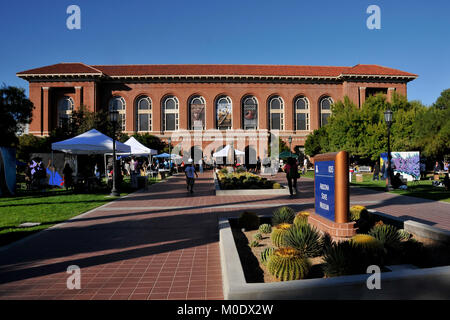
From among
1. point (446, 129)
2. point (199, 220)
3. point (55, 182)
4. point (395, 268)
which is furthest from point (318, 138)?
point (395, 268)

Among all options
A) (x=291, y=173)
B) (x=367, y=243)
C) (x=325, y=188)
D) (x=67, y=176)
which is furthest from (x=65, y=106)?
(x=367, y=243)

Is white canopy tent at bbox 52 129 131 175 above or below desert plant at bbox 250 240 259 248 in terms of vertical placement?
above

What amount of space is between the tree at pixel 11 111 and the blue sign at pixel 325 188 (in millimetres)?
34463

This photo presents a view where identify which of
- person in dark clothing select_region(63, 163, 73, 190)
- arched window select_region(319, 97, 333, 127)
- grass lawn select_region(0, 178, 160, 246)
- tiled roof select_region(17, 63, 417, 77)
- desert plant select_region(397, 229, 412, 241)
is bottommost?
grass lawn select_region(0, 178, 160, 246)

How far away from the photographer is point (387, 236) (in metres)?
4.72

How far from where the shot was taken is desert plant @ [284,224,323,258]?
15.1 feet

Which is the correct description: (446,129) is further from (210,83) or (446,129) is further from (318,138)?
(210,83)

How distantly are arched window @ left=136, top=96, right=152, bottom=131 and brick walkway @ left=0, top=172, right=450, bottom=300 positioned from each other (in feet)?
135

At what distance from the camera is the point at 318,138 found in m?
44.3

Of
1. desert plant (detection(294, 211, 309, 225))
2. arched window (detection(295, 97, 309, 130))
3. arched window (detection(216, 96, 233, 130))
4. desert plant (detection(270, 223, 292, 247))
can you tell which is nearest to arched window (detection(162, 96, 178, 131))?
arched window (detection(216, 96, 233, 130))

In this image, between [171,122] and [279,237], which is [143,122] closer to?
[171,122]

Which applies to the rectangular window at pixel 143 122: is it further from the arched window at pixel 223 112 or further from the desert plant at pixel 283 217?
the desert plant at pixel 283 217

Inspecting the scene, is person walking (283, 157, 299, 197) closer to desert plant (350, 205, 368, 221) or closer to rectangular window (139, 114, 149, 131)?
desert plant (350, 205, 368, 221)
